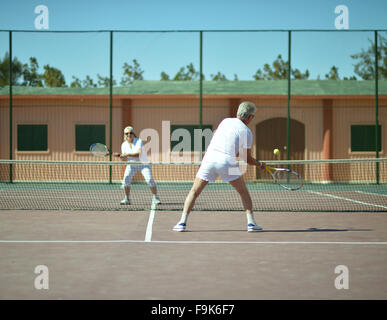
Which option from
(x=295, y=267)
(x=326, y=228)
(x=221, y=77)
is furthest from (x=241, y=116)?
(x=221, y=77)

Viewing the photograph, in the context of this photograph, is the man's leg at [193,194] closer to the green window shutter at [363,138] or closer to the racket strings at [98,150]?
the racket strings at [98,150]

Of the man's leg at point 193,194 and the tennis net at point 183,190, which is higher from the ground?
the man's leg at point 193,194

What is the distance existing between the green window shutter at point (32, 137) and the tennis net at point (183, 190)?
1068 millimetres

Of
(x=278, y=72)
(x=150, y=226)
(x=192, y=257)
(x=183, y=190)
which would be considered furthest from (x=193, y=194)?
(x=278, y=72)

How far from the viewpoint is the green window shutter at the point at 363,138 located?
2172 cm

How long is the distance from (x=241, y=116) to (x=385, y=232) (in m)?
2.46

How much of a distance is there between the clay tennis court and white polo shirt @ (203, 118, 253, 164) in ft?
3.28

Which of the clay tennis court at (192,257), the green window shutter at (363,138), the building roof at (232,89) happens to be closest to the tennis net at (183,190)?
the green window shutter at (363,138)

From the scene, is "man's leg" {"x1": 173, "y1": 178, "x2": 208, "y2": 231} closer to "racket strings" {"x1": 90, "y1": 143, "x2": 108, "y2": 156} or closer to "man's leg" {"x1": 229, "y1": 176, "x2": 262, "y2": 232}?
"man's leg" {"x1": 229, "y1": 176, "x2": 262, "y2": 232}

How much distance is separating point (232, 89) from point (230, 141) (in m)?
15.7

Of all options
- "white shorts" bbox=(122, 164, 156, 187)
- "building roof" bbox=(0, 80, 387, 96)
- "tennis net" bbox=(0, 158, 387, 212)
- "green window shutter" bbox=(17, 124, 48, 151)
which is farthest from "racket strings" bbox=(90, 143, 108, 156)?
"green window shutter" bbox=(17, 124, 48, 151)

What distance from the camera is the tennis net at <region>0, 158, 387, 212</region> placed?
11.4 metres
